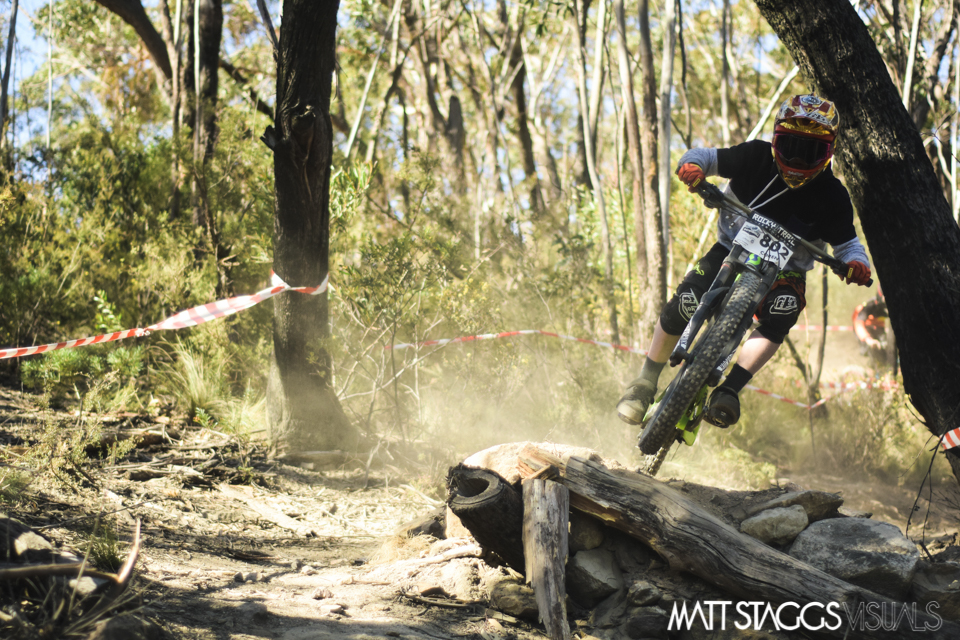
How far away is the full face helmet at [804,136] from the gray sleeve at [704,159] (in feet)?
1.15

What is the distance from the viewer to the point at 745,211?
374 cm

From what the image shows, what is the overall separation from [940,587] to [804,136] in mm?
2342

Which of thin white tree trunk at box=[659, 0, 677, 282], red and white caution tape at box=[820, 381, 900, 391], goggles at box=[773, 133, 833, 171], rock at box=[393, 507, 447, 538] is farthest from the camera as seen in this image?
red and white caution tape at box=[820, 381, 900, 391]

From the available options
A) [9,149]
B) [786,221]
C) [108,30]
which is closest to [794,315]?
[786,221]

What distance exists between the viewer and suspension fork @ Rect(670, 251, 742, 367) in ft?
12.1

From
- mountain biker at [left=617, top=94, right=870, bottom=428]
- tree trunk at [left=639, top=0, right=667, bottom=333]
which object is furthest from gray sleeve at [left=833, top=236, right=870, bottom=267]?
tree trunk at [left=639, top=0, right=667, bottom=333]

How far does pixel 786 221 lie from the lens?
12.9 feet

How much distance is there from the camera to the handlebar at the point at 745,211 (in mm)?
3666

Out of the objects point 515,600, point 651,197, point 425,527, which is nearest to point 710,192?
point 515,600

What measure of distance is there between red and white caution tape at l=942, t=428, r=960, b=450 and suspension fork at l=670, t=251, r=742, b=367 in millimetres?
1376

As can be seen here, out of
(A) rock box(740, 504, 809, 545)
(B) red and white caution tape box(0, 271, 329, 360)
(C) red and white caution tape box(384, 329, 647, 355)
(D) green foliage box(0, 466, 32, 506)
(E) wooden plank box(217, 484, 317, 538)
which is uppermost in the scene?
(B) red and white caution tape box(0, 271, 329, 360)

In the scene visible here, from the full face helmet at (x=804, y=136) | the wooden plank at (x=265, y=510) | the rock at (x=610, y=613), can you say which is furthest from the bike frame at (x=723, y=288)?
the wooden plank at (x=265, y=510)

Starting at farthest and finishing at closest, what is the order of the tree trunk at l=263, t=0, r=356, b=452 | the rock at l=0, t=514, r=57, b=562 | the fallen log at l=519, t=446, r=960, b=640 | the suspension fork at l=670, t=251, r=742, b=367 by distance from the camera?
the tree trunk at l=263, t=0, r=356, b=452, the suspension fork at l=670, t=251, r=742, b=367, the fallen log at l=519, t=446, r=960, b=640, the rock at l=0, t=514, r=57, b=562

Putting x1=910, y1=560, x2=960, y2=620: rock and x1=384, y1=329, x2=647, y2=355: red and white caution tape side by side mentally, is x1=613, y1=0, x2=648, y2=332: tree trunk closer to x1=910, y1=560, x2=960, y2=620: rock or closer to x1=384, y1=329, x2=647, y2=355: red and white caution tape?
x1=384, y1=329, x2=647, y2=355: red and white caution tape
